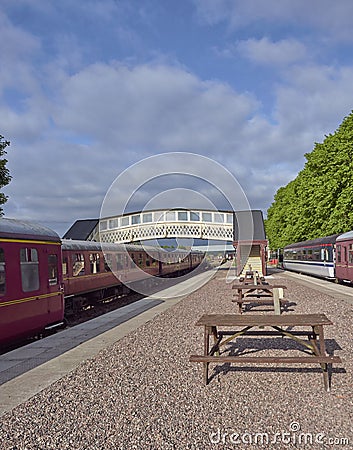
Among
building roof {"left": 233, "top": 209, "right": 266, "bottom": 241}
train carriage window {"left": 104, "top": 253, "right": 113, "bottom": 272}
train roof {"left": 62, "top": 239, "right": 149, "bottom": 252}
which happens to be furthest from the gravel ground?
building roof {"left": 233, "top": 209, "right": 266, "bottom": 241}

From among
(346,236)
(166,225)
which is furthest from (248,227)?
(166,225)

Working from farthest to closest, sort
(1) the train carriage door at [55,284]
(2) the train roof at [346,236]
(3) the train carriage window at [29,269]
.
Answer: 1. (2) the train roof at [346,236]
2. (1) the train carriage door at [55,284]
3. (3) the train carriage window at [29,269]

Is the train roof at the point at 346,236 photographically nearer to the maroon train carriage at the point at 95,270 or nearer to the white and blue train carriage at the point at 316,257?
the white and blue train carriage at the point at 316,257

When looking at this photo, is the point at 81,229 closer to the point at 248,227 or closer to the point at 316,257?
the point at 248,227

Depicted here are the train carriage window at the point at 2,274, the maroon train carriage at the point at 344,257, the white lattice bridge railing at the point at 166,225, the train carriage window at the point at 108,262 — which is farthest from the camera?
the white lattice bridge railing at the point at 166,225

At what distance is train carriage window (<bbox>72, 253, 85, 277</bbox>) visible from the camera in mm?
15430

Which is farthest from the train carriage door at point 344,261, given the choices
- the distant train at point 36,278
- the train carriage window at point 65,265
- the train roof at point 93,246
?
the train carriage window at point 65,265

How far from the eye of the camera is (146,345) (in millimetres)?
8836

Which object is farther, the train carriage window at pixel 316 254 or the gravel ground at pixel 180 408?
the train carriage window at pixel 316 254

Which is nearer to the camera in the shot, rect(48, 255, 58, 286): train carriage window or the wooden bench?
the wooden bench

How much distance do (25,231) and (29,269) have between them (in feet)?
2.69

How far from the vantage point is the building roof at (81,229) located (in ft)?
155

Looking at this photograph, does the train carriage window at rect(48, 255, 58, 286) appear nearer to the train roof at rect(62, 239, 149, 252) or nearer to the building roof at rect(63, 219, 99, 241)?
the train roof at rect(62, 239, 149, 252)

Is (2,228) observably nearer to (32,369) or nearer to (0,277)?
(0,277)
